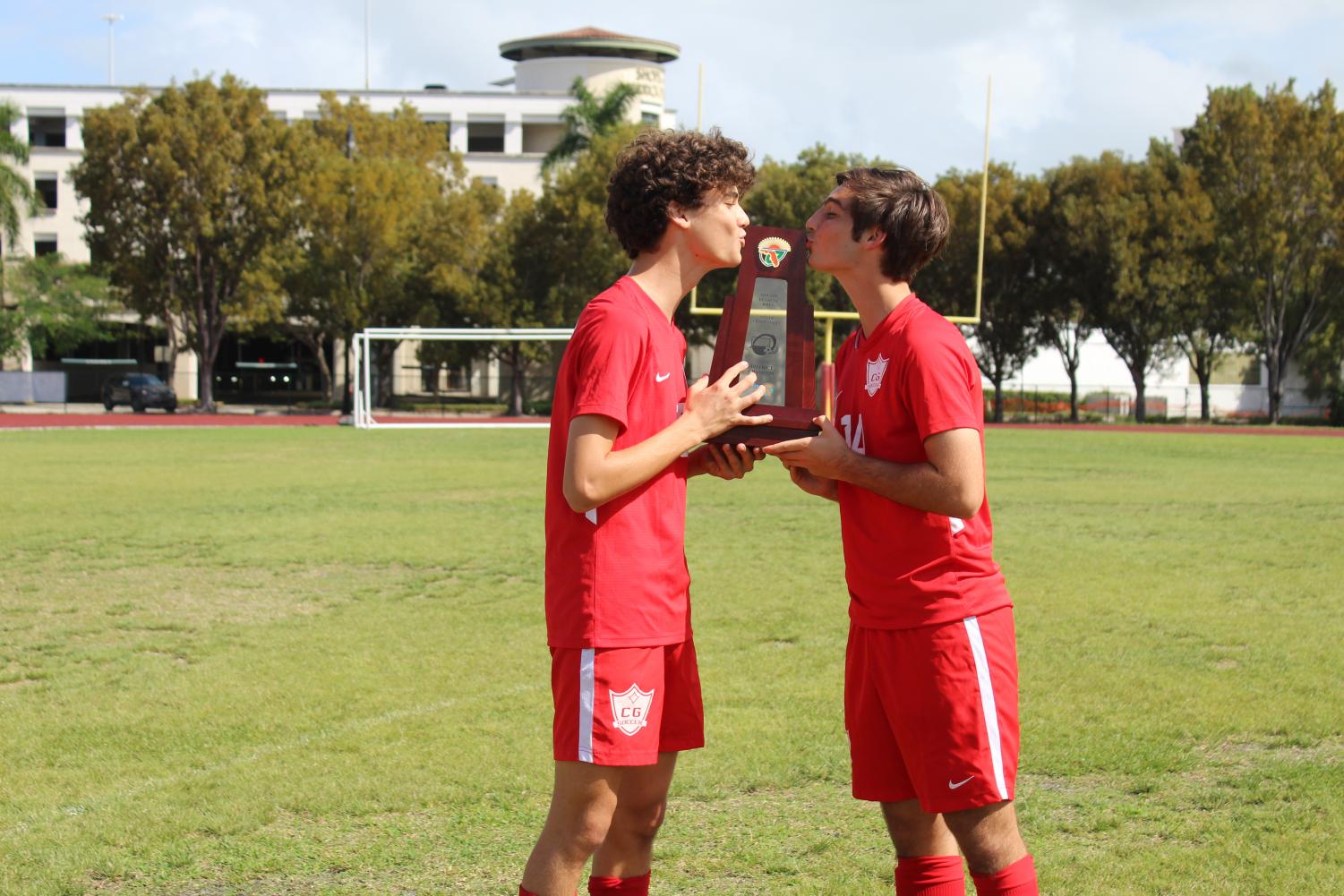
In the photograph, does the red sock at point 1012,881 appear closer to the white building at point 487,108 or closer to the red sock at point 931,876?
the red sock at point 931,876

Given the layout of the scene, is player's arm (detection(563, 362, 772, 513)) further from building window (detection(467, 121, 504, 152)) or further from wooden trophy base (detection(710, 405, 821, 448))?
building window (detection(467, 121, 504, 152))

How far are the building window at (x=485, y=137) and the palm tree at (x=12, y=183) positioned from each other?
91.7 feet

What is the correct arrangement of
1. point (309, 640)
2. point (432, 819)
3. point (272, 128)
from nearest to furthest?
point (432, 819), point (309, 640), point (272, 128)

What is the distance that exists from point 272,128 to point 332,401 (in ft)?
42.0

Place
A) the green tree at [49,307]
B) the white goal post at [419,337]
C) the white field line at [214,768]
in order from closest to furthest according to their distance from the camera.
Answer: the white field line at [214,768] → the white goal post at [419,337] → the green tree at [49,307]

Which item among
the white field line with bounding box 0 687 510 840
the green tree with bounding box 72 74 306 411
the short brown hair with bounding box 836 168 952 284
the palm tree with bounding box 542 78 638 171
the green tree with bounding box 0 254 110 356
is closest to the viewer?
the short brown hair with bounding box 836 168 952 284

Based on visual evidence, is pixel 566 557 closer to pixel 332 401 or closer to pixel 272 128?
pixel 272 128

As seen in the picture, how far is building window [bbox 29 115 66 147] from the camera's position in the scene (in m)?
69.0

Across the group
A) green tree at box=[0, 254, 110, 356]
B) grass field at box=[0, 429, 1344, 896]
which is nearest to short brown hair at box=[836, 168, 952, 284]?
grass field at box=[0, 429, 1344, 896]

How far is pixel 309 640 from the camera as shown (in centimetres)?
761

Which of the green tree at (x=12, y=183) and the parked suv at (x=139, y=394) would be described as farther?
the parked suv at (x=139, y=394)

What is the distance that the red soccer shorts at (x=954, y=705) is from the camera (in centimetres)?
290

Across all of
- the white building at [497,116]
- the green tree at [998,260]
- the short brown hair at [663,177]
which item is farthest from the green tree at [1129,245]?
the short brown hair at [663,177]

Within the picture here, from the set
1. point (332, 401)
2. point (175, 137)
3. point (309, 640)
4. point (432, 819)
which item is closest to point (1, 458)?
point (309, 640)
